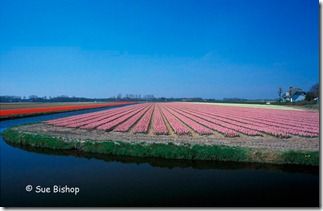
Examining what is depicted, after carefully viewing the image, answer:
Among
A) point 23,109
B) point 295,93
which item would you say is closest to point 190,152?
point 295,93

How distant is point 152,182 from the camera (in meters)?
8.79

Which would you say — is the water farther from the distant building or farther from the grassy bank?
the distant building

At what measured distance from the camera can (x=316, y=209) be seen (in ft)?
21.3

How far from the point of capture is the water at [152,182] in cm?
698

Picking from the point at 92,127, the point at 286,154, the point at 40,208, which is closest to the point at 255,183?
the point at 286,154

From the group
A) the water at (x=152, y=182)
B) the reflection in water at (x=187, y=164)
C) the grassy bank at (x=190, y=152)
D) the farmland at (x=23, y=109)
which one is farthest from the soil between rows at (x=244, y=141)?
the farmland at (x=23, y=109)

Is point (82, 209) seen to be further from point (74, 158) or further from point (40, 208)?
point (74, 158)

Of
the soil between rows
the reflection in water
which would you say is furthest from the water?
the soil between rows

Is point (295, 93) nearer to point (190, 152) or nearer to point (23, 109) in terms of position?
point (190, 152)

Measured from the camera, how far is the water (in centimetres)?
698

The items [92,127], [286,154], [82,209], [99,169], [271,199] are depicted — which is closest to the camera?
[82,209]

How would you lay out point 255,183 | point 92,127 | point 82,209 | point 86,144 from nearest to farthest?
point 82,209
point 255,183
point 86,144
point 92,127

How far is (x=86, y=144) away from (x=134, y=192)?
257 inches

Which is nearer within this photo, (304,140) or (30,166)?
(30,166)
